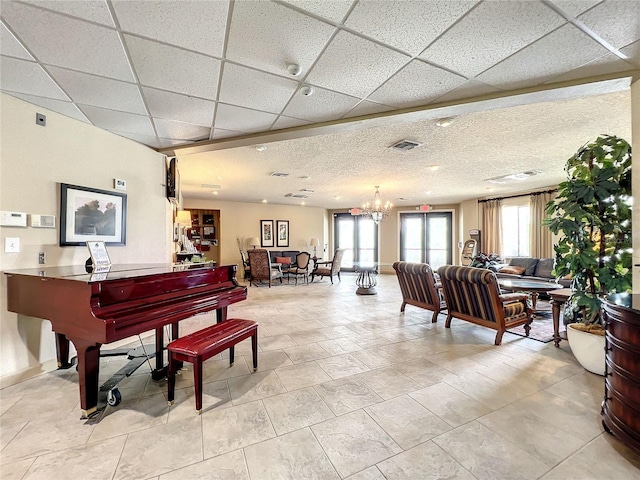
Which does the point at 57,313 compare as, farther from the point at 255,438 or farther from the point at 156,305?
the point at 255,438

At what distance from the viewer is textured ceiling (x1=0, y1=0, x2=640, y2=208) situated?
153cm

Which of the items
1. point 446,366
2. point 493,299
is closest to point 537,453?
point 446,366

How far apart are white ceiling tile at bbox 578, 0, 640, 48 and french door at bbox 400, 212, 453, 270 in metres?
8.43

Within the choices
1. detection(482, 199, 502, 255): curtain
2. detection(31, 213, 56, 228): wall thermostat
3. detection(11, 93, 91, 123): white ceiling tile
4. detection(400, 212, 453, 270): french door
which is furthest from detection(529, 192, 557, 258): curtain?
detection(31, 213, 56, 228): wall thermostat

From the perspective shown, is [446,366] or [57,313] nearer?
[57,313]

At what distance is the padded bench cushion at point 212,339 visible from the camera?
1.96 m

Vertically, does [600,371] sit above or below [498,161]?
below

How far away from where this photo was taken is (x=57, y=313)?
1869mm

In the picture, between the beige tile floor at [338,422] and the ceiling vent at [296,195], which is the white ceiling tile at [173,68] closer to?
the beige tile floor at [338,422]

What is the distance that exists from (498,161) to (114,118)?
5440 millimetres

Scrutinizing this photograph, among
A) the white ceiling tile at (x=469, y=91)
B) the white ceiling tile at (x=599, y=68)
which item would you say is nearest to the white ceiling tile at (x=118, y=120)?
the white ceiling tile at (x=469, y=91)

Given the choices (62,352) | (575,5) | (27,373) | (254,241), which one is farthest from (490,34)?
(254,241)

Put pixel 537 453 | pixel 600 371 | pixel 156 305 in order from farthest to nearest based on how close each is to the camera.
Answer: pixel 600 371, pixel 156 305, pixel 537 453

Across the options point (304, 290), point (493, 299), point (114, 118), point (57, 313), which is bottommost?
point (304, 290)
